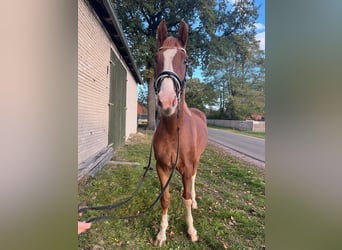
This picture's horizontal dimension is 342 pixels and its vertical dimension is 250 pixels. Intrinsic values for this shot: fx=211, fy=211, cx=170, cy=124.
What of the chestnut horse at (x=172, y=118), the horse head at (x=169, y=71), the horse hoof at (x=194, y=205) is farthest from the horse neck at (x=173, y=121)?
the horse hoof at (x=194, y=205)

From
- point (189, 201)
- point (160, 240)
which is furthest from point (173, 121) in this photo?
point (160, 240)

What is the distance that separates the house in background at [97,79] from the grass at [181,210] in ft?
0.94

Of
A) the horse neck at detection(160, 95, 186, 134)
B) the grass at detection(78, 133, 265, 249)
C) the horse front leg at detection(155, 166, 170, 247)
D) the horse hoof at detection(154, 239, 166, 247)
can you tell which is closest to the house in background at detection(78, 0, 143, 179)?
the grass at detection(78, 133, 265, 249)

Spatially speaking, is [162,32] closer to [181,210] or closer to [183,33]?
[183,33]

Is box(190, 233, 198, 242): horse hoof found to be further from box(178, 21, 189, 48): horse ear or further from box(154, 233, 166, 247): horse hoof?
box(178, 21, 189, 48): horse ear

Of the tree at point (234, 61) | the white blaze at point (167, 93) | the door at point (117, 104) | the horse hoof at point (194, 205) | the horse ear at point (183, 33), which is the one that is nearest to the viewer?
the white blaze at point (167, 93)

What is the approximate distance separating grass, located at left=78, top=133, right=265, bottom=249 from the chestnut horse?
0.18 meters

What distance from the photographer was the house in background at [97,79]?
215cm

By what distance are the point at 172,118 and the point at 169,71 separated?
0.45 meters

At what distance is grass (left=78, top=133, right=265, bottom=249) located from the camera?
72.5 inches

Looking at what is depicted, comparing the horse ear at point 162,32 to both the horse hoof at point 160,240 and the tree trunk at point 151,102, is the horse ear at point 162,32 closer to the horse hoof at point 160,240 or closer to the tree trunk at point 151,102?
the tree trunk at point 151,102
